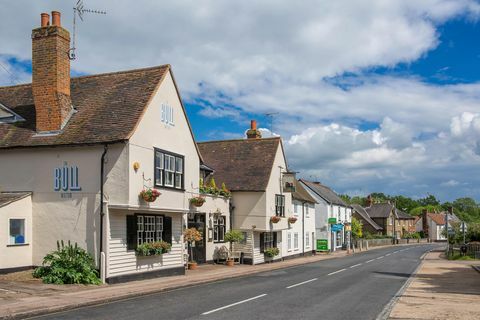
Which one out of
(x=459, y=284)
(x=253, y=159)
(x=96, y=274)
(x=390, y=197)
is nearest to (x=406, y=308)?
(x=459, y=284)

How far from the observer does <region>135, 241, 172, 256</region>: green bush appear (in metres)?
21.8

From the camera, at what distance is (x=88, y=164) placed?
20.8m

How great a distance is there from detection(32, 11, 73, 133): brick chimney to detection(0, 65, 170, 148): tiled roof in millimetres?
616

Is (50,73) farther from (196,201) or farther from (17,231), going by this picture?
(196,201)

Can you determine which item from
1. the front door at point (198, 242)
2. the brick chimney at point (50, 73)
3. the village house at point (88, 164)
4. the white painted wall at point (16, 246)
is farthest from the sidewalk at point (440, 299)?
the brick chimney at point (50, 73)

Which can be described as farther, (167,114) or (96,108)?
(167,114)

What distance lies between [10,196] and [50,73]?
5.24m

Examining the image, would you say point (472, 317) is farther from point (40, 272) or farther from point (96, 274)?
point (40, 272)

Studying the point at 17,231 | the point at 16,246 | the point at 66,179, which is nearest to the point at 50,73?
the point at 66,179

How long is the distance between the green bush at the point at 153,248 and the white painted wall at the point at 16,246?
4252 mm

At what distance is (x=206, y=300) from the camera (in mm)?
15953

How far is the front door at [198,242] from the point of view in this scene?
101 ft

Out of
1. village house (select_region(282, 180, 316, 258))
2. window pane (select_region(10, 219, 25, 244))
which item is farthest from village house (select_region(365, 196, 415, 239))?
window pane (select_region(10, 219, 25, 244))

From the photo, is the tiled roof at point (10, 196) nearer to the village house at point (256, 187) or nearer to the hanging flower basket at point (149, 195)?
the hanging flower basket at point (149, 195)
